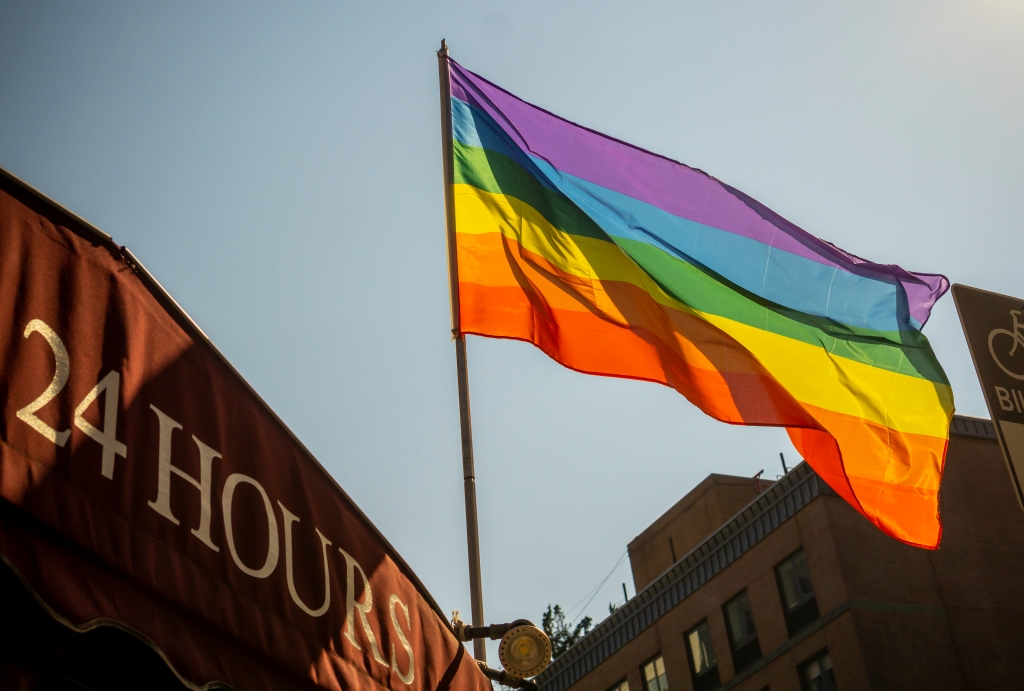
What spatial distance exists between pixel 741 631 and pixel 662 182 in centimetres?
2562

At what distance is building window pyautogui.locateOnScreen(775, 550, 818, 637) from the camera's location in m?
31.3

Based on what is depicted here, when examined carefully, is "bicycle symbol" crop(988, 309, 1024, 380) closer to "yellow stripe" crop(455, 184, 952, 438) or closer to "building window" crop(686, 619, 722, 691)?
"yellow stripe" crop(455, 184, 952, 438)


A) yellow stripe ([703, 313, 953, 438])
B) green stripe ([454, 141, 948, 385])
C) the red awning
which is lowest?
the red awning

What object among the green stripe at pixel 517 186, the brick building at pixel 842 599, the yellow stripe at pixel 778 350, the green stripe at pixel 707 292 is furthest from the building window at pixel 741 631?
the green stripe at pixel 517 186

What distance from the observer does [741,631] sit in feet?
111

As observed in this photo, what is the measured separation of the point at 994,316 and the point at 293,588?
4206 mm

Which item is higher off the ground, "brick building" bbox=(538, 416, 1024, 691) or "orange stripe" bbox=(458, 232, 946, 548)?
"brick building" bbox=(538, 416, 1024, 691)

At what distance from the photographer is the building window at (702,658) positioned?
34.8 m

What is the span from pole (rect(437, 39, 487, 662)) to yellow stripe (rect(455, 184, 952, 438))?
306mm

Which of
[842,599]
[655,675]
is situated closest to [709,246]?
[842,599]

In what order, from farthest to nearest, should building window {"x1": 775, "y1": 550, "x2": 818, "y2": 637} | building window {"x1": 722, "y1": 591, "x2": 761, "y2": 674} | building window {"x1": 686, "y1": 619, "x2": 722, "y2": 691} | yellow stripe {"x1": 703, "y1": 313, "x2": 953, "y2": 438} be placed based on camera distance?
building window {"x1": 686, "y1": 619, "x2": 722, "y2": 691}, building window {"x1": 722, "y1": 591, "x2": 761, "y2": 674}, building window {"x1": 775, "y1": 550, "x2": 818, "y2": 637}, yellow stripe {"x1": 703, "y1": 313, "x2": 953, "y2": 438}

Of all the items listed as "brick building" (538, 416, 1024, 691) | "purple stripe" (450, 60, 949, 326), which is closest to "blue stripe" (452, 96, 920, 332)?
"purple stripe" (450, 60, 949, 326)

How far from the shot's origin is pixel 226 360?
420cm

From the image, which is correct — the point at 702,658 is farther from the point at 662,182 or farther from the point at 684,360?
the point at 684,360
